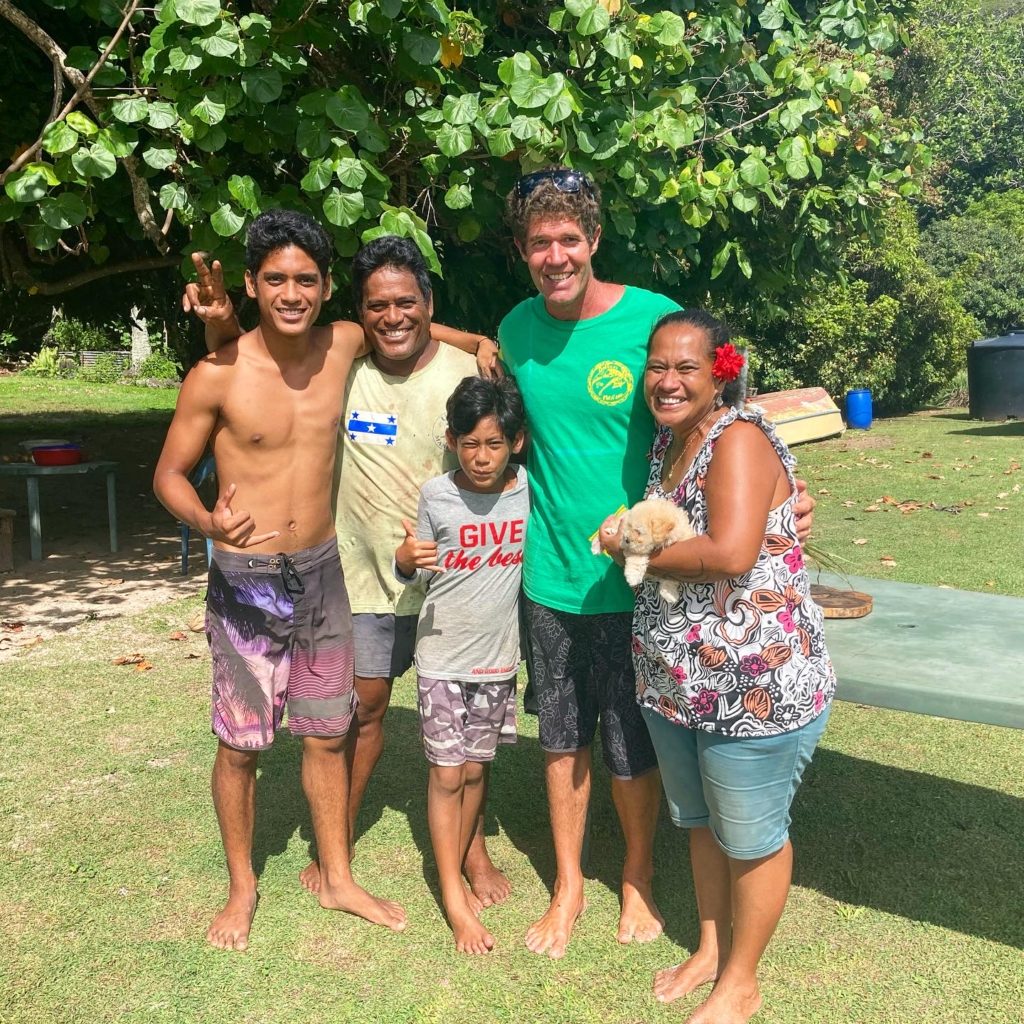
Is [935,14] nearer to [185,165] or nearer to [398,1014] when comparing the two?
[185,165]

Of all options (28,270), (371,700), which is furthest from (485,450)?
(28,270)

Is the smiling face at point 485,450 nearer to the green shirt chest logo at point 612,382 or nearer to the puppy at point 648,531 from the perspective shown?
the green shirt chest logo at point 612,382

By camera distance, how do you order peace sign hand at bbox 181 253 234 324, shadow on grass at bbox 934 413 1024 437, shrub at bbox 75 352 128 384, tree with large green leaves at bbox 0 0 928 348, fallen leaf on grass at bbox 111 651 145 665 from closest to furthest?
peace sign hand at bbox 181 253 234 324 < tree with large green leaves at bbox 0 0 928 348 < fallen leaf on grass at bbox 111 651 145 665 < shadow on grass at bbox 934 413 1024 437 < shrub at bbox 75 352 128 384

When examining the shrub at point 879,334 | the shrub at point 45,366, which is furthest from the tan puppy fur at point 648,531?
the shrub at point 45,366

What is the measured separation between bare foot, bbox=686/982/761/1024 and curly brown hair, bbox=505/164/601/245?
209cm

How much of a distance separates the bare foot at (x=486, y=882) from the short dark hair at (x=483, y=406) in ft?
4.82

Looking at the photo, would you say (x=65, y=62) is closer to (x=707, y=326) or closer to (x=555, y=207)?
(x=555, y=207)

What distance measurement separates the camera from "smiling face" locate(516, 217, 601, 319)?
303cm

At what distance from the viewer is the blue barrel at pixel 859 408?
17562 millimetres

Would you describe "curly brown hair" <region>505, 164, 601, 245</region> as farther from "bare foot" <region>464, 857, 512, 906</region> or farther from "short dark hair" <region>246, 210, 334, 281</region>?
"bare foot" <region>464, 857, 512, 906</region>

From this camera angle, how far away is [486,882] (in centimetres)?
358

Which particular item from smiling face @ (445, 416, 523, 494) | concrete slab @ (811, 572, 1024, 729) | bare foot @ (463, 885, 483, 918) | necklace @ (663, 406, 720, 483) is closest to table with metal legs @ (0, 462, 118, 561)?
bare foot @ (463, 885, 483, 918)

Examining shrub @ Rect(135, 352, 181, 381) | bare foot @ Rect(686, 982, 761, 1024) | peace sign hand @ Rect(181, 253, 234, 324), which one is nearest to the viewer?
bare foot @ Rect(686, 982, 761, 1024)

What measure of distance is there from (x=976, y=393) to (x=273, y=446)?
17.9 m
